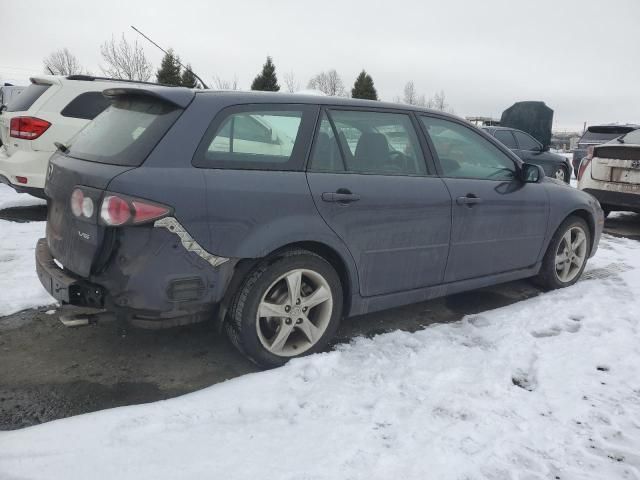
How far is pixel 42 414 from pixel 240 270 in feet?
3.86

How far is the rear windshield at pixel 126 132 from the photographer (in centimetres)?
263

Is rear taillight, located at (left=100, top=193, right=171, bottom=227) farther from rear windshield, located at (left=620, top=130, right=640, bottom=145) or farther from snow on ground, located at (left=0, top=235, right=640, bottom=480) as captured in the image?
→ rear windshield, located at (left=620, top=130, right=640, bottom=145)

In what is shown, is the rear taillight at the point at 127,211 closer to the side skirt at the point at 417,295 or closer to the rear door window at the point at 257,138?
the rear door window at the point at 257,138

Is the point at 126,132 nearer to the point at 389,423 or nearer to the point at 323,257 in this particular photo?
the point at 323,257

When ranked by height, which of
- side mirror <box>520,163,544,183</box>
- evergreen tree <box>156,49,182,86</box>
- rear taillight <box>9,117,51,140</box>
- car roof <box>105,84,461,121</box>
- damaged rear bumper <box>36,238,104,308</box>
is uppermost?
evergreen tree <box>156,49,182,86</box>

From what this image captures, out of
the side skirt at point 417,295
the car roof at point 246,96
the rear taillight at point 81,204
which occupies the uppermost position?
the car roof at point 246,96

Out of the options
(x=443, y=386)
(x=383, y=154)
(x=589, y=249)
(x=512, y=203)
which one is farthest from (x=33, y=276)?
(x=589, y=249)

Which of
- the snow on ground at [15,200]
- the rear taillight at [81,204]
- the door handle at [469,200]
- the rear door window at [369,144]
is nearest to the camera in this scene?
the rear taillight at [81,204]

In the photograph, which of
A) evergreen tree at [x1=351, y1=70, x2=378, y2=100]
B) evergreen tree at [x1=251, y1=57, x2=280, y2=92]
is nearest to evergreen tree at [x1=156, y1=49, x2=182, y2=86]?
evergreen tree at [x1=251, y1=57, x2=280, y2=92]

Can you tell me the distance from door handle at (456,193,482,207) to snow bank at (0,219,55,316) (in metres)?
3.11

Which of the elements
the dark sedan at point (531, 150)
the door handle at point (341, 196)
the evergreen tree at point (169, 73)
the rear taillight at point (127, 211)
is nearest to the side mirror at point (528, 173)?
the door handle at point (341, 196)

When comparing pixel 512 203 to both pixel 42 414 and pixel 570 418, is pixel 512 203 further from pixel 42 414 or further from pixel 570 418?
pixel 42 414

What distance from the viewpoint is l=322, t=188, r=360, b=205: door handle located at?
2979 mm

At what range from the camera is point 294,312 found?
2.97 meters
